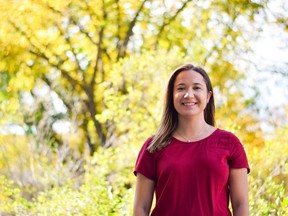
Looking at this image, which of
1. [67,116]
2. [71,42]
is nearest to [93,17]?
[71,42]

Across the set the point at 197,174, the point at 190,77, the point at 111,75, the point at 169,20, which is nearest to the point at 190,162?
the point at 197,174

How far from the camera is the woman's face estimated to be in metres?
2.39

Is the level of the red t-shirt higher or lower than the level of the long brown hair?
lower

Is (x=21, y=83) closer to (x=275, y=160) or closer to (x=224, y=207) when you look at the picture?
(x=275, y=160)

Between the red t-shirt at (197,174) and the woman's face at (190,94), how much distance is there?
0.33 ft

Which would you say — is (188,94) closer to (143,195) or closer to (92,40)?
(143,195)

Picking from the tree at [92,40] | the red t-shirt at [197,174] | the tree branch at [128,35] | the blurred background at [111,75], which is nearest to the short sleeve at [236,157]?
the red t-shirt at [197,174]

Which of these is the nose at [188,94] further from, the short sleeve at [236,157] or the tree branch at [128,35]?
the tree branch at [128,35]

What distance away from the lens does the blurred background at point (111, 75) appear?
7.84 metres

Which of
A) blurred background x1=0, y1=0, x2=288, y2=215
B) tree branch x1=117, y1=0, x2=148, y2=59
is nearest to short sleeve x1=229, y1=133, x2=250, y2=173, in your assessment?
blurred background x1=0, y1=0, x2=288, y2=215

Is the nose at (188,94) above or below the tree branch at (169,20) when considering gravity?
below

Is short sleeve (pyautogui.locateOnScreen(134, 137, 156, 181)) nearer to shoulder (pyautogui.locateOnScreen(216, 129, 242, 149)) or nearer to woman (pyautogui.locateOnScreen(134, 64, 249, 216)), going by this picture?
woman (pyautogui.locateOnScreen(134, 64, 249, 216))

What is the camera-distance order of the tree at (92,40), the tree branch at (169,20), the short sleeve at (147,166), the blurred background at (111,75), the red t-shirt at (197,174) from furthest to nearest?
the tree branch at (169,20) < the tree at (92,40) < the blurred background at (111,75) < the short sleeve at (147,166) < the red t-shirt at (197,174)

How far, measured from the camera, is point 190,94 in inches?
93.7
